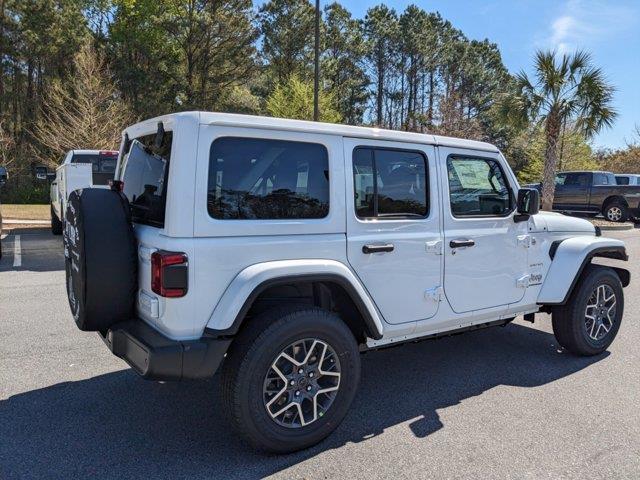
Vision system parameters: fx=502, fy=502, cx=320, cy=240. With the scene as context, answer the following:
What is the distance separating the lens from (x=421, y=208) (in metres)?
3.56

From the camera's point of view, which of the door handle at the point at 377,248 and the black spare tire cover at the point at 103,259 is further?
the door handle at the point at 377,248

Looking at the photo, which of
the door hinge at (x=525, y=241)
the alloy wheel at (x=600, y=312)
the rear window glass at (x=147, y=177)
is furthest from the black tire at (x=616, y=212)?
the rear window glass at (x=147, y=177)

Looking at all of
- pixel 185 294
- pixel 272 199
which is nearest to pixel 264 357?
pixel 185 294

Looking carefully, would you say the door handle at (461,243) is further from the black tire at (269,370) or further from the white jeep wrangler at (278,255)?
the black tire at (269,370)

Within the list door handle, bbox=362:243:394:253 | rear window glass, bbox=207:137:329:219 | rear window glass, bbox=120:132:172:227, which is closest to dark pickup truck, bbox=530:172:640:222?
door handle, bbox=362:243:394:253

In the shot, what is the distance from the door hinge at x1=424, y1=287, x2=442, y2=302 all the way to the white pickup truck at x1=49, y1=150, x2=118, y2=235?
685 cm

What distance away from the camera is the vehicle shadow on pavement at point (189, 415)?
9.30ft

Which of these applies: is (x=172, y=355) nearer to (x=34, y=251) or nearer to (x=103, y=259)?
(x=103, y=259)

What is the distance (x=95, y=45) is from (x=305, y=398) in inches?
1395

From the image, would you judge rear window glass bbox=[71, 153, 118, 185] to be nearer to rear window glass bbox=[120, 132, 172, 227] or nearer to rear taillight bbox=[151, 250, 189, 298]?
rear window glass bbox=[120, 132, 172, 227]

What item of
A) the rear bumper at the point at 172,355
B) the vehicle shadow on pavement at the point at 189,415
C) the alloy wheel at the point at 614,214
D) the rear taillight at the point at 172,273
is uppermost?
the alloy wheel at the point at 614,214

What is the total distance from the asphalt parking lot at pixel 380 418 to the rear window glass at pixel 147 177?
4.49 ft

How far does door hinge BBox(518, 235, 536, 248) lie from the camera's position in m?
4.08

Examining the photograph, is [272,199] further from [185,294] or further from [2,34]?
[2,34]
